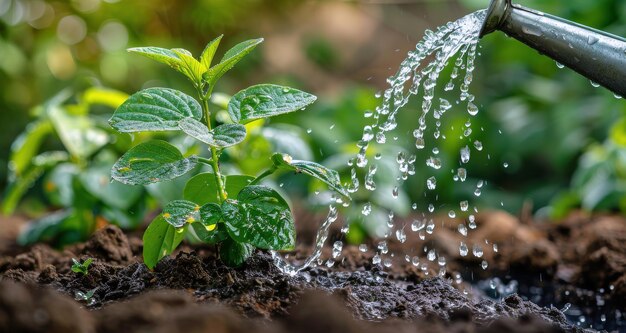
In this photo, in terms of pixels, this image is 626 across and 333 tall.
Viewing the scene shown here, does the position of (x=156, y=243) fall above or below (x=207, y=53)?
below

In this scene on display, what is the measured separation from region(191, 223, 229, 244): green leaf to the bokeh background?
1127mm

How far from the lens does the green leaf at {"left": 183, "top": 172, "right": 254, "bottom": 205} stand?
1337 mm

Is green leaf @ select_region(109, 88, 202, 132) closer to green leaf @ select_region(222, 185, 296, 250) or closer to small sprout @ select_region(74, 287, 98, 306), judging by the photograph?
green leaf @ select_region(222, 185, 296, 250)

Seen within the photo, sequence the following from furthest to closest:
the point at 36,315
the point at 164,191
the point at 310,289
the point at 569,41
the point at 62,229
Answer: the point at 62,229 → the point at 164,191 → the point at 569,41 → the point at 310,289 → the point at 36,315

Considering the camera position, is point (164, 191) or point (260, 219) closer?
point (260, 219)

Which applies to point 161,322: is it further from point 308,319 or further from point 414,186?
point 414,186

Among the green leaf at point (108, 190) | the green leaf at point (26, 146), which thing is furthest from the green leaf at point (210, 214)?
the green leaf at point (26, 146)

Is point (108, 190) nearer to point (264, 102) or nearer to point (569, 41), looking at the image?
point (264, 102)

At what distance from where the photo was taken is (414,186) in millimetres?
3670

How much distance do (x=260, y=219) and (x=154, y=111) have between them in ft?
0.80

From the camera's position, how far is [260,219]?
47.3 inches

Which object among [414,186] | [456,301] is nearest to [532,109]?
[414,186]

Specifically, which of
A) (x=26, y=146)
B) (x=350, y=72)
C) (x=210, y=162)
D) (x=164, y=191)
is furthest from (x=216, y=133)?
(x=350, y=72)

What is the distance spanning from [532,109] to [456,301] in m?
3.11
